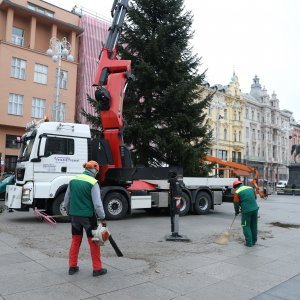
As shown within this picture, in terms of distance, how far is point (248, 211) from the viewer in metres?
8.69

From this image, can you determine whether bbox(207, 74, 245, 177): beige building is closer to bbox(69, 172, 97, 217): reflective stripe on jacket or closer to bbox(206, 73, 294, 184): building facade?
bbox(206, 73, 294, 184): building facade

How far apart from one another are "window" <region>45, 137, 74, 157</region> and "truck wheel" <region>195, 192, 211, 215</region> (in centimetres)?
598

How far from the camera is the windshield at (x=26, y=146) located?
11923 mm

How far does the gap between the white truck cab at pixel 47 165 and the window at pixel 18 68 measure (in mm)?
23329

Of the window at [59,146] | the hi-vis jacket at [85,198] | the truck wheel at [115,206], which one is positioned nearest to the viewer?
→ the hi-vis jacket at [85,198]

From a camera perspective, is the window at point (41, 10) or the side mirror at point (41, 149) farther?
the window at point (41, 10)

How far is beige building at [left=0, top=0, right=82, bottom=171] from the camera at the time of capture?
32594mm

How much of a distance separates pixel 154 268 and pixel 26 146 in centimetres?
766

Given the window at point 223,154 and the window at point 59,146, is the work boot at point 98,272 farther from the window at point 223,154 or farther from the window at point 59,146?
the window at point 223,154

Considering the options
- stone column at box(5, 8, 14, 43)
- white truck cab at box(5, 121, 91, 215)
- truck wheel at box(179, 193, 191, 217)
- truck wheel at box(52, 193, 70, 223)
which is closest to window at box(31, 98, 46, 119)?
stone column at box(5, 8, 14, 43)

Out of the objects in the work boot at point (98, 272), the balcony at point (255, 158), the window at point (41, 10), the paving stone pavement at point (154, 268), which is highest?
the window at point (41, 10)

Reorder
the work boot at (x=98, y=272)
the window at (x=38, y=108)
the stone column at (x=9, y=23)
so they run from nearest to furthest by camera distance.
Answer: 1. the work boot at (x=98, y=272)
2. the stone column at (x=9, y=23)
3. the window at (x=38, y=108)

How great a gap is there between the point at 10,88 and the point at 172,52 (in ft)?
63.6

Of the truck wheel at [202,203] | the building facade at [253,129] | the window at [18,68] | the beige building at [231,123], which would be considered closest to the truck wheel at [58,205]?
the truck wheel at [202,203]
